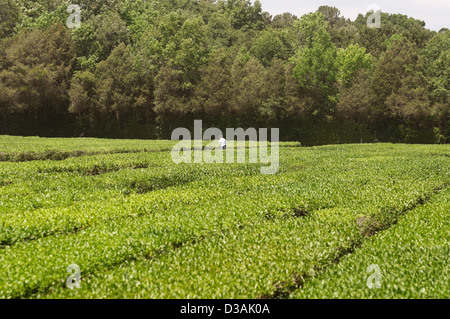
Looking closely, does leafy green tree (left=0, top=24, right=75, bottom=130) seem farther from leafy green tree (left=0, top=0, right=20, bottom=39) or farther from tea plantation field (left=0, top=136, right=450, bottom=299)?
tea plantation field (left=0, top=136, right=450, bottom=299)

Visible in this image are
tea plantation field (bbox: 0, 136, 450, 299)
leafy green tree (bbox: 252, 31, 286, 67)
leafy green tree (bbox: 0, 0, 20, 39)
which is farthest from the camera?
leafy green tree (bbox: 252, 31, 286, 67)

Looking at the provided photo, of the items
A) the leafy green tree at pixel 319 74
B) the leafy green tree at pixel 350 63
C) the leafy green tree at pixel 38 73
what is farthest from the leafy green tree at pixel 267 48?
the leafy green tree at pixel 38 73

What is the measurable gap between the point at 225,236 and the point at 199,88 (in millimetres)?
56590

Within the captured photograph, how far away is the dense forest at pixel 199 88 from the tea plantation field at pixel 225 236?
148 feet

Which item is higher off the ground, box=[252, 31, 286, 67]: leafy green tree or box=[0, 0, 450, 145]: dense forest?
box=[252, 31, 286, 67]: leafy green tree

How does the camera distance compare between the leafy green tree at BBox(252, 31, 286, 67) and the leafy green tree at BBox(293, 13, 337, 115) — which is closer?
the leafy green tree at BBox(293, 13, 337, 115)

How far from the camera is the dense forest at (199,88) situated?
209 feet

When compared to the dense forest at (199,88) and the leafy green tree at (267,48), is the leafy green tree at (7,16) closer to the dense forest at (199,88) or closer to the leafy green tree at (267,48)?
→ the dense forest at (199,88)

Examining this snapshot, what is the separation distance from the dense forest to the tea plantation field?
1781 inches

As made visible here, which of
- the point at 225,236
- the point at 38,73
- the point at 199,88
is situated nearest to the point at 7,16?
the point at 38,73

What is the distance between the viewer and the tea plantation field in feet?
29.8

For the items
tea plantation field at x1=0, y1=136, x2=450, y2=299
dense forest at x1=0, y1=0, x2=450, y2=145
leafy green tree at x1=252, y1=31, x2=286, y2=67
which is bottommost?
tea plantation field at x1=0, y1=136, x2=450, y2=299

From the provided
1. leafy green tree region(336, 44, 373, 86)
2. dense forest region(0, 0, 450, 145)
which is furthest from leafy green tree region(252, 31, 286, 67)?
leafy green tree region(336, 44, 373, 86)

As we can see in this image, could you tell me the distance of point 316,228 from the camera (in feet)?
42.8
